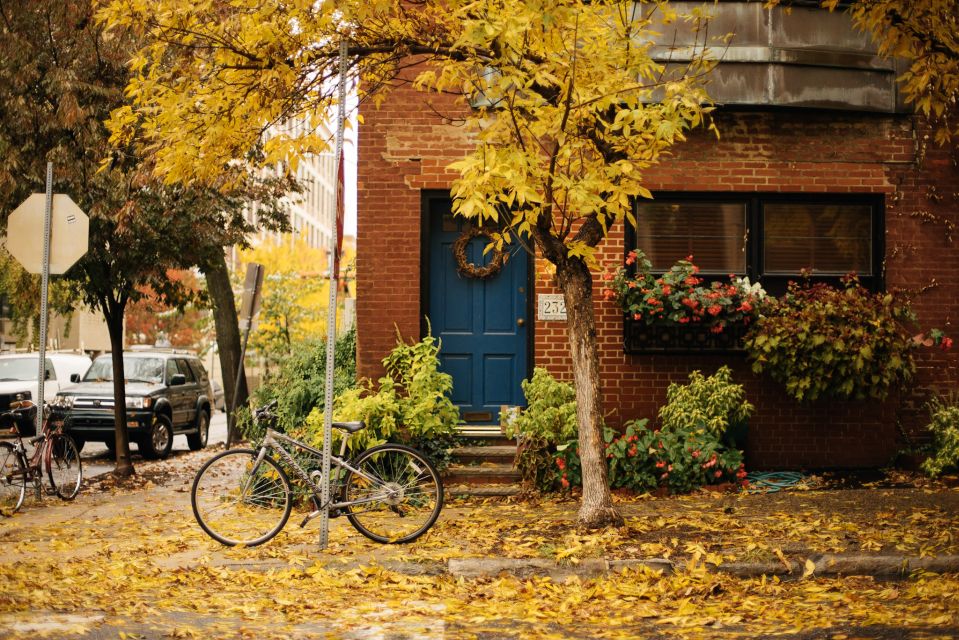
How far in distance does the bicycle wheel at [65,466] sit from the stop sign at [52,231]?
2.09m

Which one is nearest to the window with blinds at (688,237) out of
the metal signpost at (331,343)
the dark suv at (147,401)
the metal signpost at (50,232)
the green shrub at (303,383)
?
the green shrub at (303,383)

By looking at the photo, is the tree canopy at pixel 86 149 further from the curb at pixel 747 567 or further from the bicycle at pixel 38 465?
the curb at pixel 747 567

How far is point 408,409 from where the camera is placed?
1083cm

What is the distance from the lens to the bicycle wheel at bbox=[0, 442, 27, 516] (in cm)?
1123

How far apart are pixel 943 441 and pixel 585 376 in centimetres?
483

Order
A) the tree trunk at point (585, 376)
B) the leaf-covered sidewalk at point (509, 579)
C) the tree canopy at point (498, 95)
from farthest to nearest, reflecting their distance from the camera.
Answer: the tree trunk at point (585, 376) < the tree canopy at point (498, 95) < the leaf-covered sidewalk at point (509, 579)

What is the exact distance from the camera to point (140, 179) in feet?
42.0

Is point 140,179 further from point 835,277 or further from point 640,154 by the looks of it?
point 835,277

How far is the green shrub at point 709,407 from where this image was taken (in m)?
11.0

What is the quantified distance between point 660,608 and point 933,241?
7.38 m

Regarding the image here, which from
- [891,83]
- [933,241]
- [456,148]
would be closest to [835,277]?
[933,241]

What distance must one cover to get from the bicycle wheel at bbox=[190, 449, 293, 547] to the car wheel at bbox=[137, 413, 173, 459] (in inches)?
398

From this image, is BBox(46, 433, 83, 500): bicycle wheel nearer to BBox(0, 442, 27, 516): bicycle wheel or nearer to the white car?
BBox(0, 442, 27, 516): bicycle wheel

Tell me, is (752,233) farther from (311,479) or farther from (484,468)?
(311,479)
